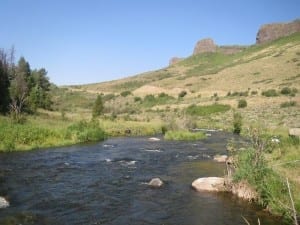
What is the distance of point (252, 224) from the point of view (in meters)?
13.8

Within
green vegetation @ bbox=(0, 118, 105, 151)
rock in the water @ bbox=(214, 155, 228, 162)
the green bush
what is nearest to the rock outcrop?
the green bush

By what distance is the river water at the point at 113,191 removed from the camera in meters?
14.6

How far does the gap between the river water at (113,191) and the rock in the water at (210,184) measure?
0.53 m

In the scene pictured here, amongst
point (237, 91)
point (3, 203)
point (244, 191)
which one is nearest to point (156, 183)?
point (244, 191)

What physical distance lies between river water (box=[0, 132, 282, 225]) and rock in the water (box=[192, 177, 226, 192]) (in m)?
0.53

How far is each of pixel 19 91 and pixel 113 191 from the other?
41.3 metres

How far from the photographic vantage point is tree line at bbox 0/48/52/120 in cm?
4904

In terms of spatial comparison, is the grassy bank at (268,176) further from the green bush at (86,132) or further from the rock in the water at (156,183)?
the green bush at (86,132)

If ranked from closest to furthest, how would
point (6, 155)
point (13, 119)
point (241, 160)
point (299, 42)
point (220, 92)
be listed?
point (241, 160)
point (6, 155)
point (13, 119)
point (220, 92)
point (299, 42)

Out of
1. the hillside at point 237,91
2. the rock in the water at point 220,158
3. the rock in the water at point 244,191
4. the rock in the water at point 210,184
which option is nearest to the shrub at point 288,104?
the hillside at point 237,91

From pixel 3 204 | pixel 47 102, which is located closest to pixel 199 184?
pixel 3 204

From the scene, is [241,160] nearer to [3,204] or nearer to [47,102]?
[3,204]

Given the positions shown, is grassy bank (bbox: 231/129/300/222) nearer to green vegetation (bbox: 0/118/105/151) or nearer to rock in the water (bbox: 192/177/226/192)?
rock in the water (bbox: 192/177/226/192)

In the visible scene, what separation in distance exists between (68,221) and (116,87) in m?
133
